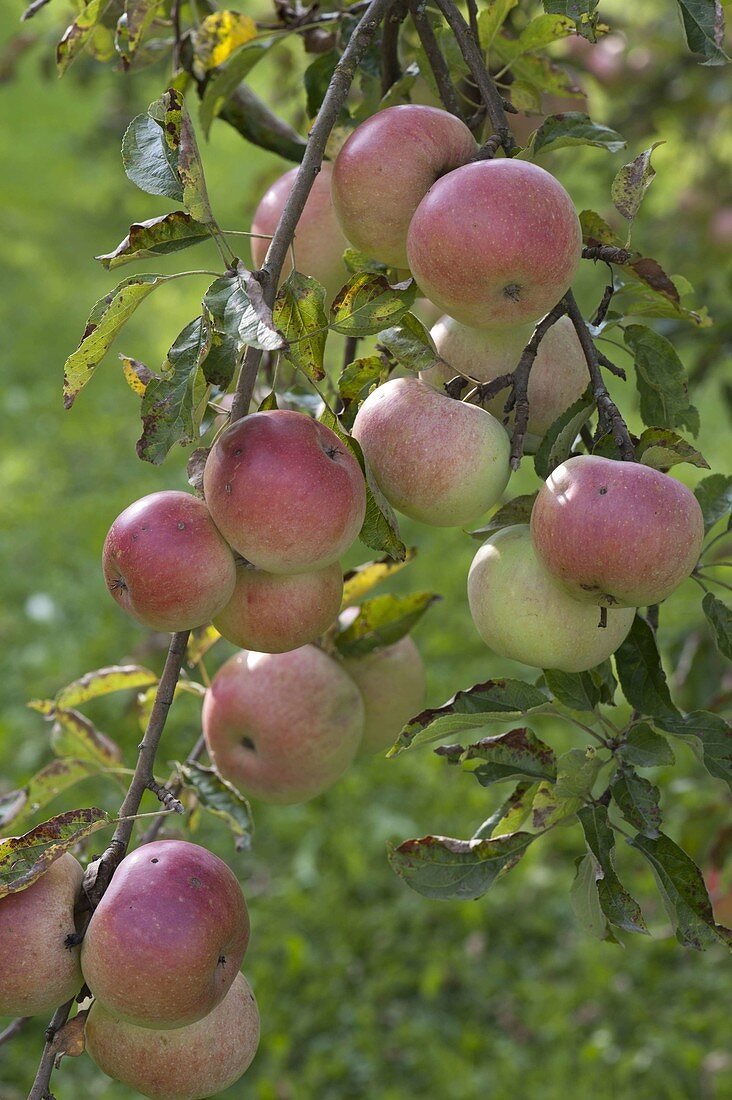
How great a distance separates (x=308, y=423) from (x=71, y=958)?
1.40 feet

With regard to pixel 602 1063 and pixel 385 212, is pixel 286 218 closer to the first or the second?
pixel 385 212

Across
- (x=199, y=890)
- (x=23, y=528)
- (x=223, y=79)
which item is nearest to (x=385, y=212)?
(x=223, y=79)

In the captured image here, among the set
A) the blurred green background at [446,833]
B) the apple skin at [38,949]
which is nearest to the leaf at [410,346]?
the apple skin at [38,949]

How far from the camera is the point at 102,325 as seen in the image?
0.82m

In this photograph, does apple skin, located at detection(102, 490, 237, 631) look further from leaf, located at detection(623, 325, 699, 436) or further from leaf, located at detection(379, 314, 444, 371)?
leaf, located at detection(623, 325, 699, 436)

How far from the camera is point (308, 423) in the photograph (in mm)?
835

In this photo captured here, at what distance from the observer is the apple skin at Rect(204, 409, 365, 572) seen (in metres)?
0.80

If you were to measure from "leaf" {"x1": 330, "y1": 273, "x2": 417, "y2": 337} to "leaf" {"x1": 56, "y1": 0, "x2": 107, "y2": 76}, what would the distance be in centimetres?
45

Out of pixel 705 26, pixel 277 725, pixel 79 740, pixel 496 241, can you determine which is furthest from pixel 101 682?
pixel 705 26

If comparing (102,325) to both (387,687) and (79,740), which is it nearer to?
(79,740)

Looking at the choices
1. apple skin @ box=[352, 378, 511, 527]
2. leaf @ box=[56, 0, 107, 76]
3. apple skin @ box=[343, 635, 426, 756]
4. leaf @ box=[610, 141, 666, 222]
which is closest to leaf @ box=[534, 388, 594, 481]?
apple skin @ box=[352, 378, 511, 527]

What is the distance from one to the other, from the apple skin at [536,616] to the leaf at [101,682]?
0.43 meters

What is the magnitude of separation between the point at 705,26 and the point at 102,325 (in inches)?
20.3

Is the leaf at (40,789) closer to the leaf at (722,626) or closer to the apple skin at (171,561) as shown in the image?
the apple skin at (171,561)
